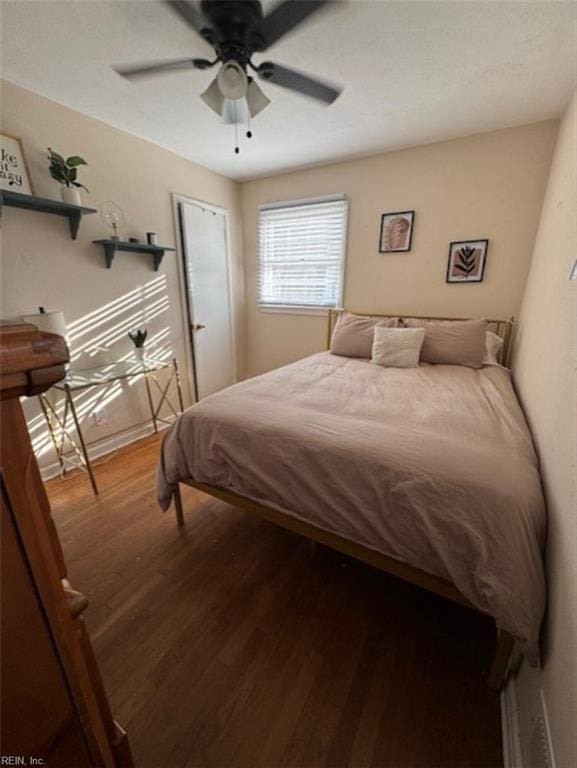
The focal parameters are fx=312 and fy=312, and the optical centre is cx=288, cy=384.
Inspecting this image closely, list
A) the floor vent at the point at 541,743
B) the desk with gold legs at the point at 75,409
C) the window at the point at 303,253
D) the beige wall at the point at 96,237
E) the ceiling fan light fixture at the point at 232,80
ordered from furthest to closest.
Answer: the window at the point at 303,253, the desk with gold legs at the point at 75,409, the beige wall at the point at 96,237, the ceiling fan light fixture at the point at 232,80, the floor vent at the point at 541,743

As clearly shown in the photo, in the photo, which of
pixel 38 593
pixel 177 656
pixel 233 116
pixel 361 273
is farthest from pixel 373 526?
pixel 361 273

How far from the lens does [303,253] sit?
3.37 metres

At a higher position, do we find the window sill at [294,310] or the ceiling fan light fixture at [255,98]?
the ceiling fan light fixture at [255,98]

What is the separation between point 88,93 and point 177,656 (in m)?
2.99

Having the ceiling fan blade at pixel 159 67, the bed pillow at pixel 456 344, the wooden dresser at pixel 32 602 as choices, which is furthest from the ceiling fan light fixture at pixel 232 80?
the bed pillow at pixel 456 344

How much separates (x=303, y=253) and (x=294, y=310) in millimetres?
608

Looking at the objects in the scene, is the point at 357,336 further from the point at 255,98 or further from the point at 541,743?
the point at 541,743

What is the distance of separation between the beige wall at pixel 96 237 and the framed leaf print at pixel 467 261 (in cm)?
242

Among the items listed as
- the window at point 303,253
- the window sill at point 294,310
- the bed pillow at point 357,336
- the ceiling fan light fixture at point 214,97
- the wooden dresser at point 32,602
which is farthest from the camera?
the window sill at point 294,310

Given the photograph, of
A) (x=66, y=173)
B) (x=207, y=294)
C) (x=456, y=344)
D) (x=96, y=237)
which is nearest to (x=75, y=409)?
(x=96, y=237)

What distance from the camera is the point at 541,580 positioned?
91cm

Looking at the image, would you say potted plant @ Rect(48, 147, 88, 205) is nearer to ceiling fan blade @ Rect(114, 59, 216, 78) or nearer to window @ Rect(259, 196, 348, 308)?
ceiling fan blade @ Rect(114, 59, 216, 78)

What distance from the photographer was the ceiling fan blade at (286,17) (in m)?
1.10

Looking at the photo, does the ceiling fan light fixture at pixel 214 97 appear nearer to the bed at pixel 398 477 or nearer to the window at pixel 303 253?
the bed at pixel 398 477
